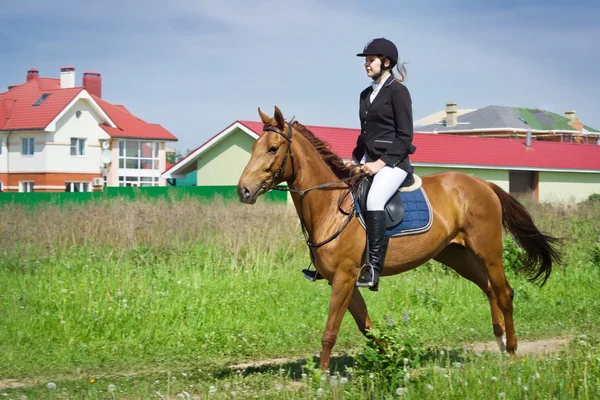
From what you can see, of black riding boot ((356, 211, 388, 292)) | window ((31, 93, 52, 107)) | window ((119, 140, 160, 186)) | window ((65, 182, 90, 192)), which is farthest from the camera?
window ((119, 140, 160, 186))

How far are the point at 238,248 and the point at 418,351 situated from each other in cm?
698

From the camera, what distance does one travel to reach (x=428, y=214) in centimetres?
767

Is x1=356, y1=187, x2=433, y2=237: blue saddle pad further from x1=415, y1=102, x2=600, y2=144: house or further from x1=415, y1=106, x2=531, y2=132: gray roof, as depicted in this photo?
x1=415, y1=106, x2=531, y2=132: gray roof

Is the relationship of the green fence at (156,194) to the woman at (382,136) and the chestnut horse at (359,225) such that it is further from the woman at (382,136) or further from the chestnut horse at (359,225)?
the woman at (382,136)

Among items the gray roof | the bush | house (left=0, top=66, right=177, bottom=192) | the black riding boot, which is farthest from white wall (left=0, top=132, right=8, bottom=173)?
the bush

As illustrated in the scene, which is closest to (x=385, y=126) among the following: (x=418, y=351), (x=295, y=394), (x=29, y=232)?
(x=418, y=351)

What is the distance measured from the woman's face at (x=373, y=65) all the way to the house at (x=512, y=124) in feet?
213

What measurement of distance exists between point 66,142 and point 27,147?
311 centimetres

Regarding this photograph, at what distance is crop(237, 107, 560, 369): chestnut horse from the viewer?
6.86m

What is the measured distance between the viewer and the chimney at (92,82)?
6862 centimetres

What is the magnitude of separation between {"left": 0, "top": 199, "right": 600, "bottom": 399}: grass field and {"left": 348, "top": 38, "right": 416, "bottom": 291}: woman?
78 cm

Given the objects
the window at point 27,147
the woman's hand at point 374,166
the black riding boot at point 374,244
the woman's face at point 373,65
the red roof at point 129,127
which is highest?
the red roof at point 129,127

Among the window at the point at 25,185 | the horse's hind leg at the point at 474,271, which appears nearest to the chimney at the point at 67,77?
the window at the point at 25,185

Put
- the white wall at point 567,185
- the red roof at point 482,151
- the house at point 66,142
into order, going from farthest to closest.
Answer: the house at point 66,142, the white wall at point 567,185, the red roof at point 482,151
